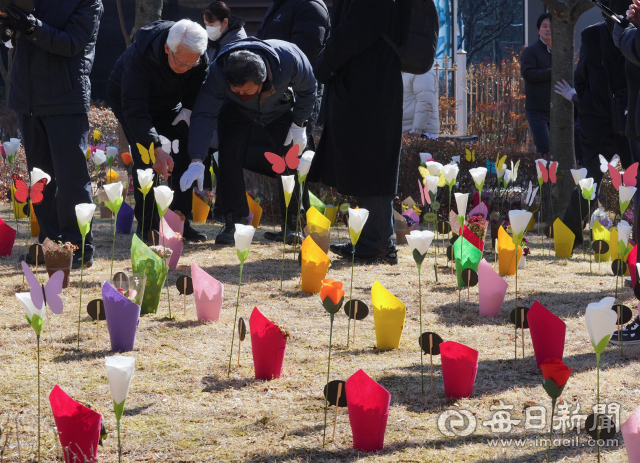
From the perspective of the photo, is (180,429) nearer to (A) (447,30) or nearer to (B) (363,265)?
(B) (363,265)

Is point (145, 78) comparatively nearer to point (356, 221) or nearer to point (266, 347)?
point (356, 221)

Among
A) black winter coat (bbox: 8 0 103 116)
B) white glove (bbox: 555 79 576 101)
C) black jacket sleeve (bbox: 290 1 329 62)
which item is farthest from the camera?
white glove (bbox: 555 79 576 101)

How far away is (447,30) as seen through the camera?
1628 centimetres

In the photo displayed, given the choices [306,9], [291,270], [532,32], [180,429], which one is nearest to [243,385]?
[180,429]

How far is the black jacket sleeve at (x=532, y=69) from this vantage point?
683 centimetres

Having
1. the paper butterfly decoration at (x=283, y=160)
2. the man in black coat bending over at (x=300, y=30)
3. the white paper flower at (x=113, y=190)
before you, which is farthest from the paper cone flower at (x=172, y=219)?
the white paper flower at (x=113, y=190)

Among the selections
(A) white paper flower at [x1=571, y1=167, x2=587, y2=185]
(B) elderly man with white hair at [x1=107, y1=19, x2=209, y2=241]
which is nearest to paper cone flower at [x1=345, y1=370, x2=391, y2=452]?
(B) elderly man with white hair at [x1=107, y1=19, x2=209, y2=241]

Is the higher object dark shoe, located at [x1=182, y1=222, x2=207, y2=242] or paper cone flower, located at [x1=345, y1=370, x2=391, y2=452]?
dark shoe, located at [x1=182, y1=222, x2=207, y2=242]

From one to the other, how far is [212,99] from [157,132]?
33.7 inches

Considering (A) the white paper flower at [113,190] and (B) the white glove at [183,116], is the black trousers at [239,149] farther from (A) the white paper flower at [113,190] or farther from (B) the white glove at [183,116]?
(A) the white paper flower at [113,190]

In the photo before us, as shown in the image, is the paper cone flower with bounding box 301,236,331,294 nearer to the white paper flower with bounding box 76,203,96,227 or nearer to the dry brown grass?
the dry brown grass

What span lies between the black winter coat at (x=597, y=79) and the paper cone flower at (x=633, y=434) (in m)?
3.48

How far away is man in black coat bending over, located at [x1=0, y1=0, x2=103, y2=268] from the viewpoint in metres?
3.99

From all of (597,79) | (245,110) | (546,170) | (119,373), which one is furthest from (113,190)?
(597,79)
